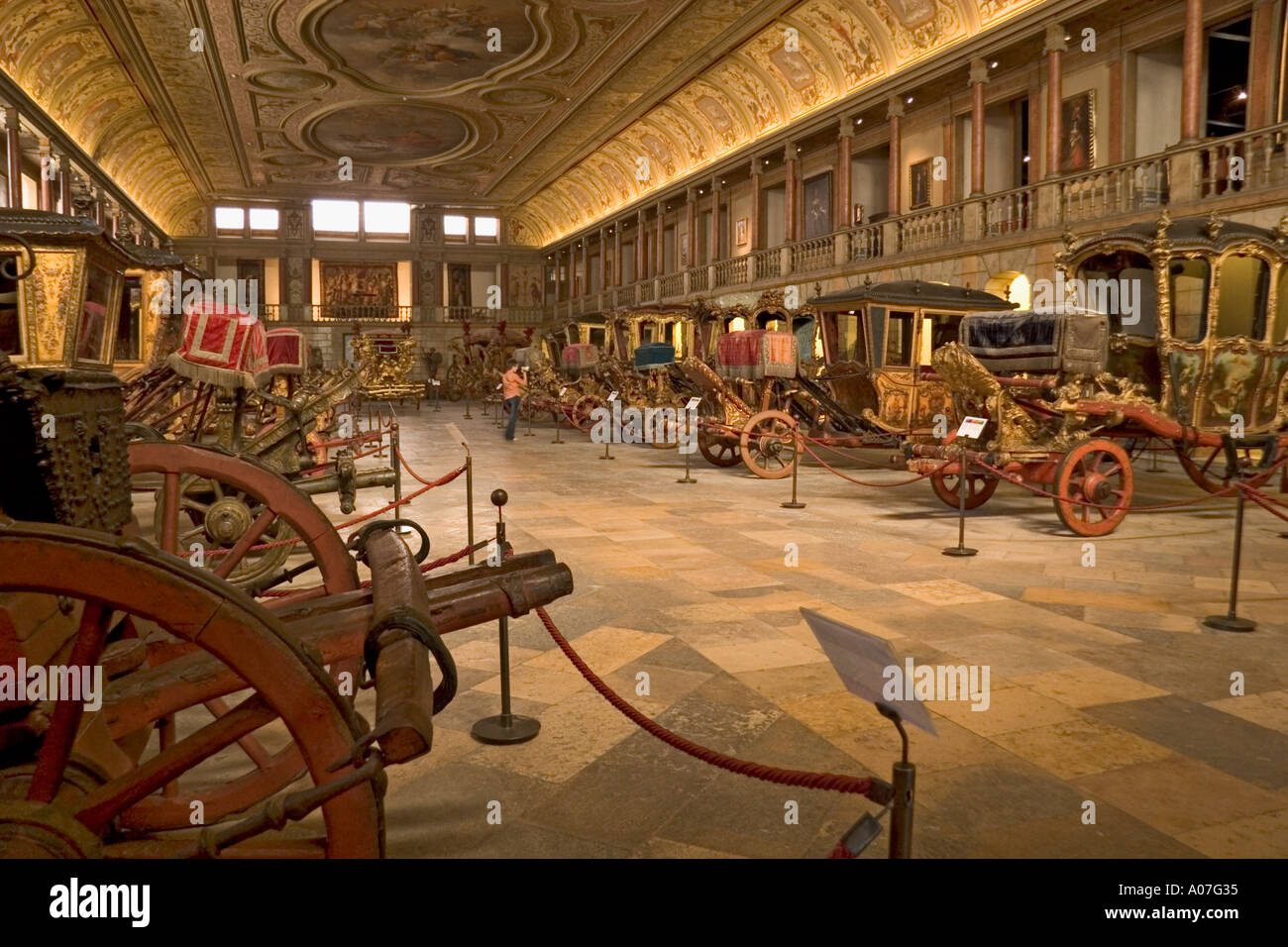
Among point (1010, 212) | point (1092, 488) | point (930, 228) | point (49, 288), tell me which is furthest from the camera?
point (930, 228)

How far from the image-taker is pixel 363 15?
22438 millimetres

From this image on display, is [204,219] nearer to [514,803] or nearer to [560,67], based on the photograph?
[560,67]

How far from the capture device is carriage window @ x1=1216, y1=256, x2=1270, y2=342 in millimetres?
8805

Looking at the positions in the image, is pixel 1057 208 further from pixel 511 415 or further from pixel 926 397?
pixel 511 415

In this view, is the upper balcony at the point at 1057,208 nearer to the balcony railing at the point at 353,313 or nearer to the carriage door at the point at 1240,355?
the carriage door at the point at 1240,355

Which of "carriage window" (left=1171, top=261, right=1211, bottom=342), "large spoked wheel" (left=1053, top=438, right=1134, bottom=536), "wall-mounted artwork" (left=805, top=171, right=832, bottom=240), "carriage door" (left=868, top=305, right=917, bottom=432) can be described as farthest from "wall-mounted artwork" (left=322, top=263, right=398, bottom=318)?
"large spoked wheel" (left=1053, top=438, right=1134, bottom=536)

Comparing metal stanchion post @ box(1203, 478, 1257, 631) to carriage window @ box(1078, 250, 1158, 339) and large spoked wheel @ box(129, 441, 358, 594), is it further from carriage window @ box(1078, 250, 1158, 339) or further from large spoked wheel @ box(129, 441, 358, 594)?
carriage window @ box(1078, 250, 1158, 339)

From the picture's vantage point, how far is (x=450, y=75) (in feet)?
87.4

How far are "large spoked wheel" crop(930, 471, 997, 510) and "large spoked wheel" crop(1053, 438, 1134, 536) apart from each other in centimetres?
82

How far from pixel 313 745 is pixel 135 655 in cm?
88

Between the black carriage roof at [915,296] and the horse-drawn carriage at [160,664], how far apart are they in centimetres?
1086

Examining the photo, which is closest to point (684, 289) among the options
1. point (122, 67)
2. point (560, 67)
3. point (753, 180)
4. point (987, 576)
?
point (753, 180)

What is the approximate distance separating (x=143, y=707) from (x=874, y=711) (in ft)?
8.80

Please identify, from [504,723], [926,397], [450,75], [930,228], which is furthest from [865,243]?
[504,723]
